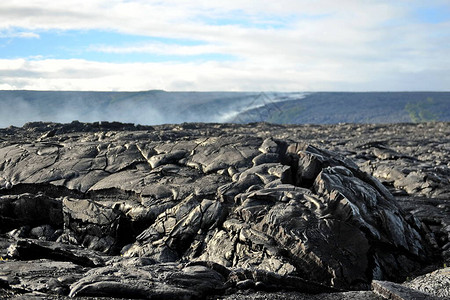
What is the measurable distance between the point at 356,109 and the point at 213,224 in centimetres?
10186

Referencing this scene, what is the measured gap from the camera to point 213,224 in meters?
10.8

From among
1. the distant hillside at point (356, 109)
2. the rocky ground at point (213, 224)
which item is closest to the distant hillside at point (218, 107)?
the distant hillside at point (356, 109)

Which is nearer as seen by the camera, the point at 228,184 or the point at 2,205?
the point at 228,184

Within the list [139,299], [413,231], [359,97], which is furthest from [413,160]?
[359,97]

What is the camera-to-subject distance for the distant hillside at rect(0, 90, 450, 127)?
102500 millimetres

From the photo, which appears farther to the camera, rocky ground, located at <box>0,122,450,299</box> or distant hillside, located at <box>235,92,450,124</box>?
distant hillside, located at <box>235,92,450,124</box>

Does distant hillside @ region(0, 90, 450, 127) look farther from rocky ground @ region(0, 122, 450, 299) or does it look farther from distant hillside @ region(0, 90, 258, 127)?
A: rocky ground @ region(0, 122, 450, 299)

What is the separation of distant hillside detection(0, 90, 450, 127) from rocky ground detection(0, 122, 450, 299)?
291 feet

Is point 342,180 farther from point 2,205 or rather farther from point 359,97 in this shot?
point 359,97

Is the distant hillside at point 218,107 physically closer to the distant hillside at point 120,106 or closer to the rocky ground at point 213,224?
the distant hillside at point 120,106

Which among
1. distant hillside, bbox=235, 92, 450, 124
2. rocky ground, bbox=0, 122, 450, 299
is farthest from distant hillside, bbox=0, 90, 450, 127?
rocky ground, bbox=0, 122, 450, 299

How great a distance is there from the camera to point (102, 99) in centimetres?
11575

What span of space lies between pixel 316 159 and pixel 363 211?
6.65ft

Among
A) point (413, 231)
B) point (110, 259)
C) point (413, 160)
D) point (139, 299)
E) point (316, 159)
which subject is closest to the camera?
point (139, 299)
